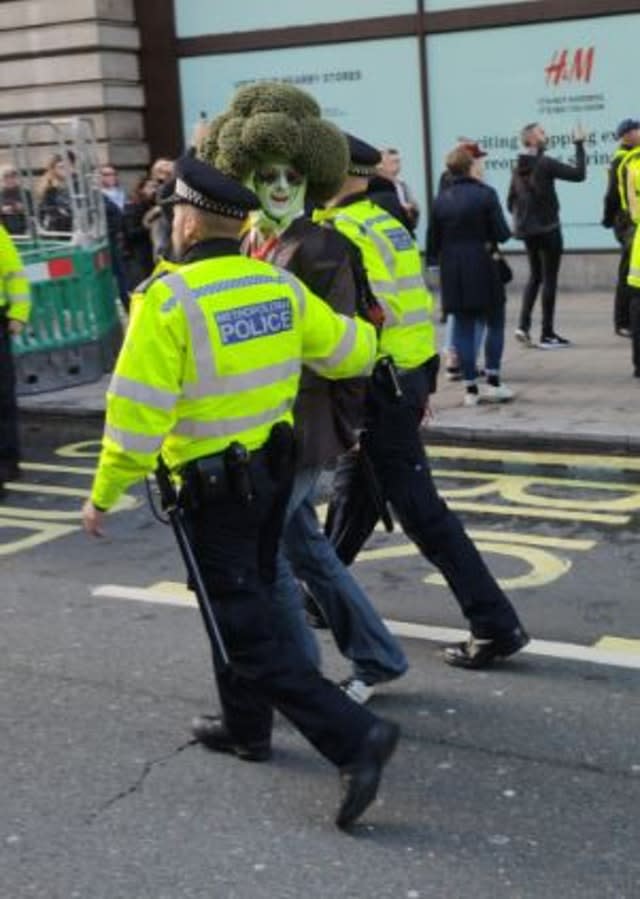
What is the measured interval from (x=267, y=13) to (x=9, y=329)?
9.50 meters

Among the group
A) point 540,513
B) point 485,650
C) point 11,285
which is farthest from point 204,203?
point 11,285

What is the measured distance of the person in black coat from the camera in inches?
368

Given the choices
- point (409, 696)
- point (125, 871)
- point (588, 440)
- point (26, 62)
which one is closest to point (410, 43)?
point (26, 62)

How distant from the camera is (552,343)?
11656 mm

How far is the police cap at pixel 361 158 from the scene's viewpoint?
4.63 m

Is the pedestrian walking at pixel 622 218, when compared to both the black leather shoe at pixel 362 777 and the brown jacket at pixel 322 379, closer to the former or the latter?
the brown jacket at pixel 322 379

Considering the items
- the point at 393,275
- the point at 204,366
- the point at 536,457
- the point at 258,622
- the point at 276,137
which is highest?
the point at 276,137

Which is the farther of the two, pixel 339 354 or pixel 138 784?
pixel 138 784

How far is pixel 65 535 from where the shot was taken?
23.0 feet

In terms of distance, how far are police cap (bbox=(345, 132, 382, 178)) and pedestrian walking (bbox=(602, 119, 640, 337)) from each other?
6.28m

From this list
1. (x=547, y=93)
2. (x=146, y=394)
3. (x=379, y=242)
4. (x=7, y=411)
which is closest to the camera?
(x=146, y=394)

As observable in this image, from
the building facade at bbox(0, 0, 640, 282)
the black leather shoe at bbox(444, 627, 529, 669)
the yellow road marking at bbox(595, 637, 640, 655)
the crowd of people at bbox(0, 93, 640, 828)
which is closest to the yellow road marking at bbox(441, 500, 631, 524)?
the yellow road marking at bbox(595, 637, 640, 655)

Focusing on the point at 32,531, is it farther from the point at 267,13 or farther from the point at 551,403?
the point at 267,13

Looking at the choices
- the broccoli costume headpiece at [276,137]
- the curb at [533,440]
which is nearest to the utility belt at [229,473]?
the broccoli costume headpiece at [276,137]
